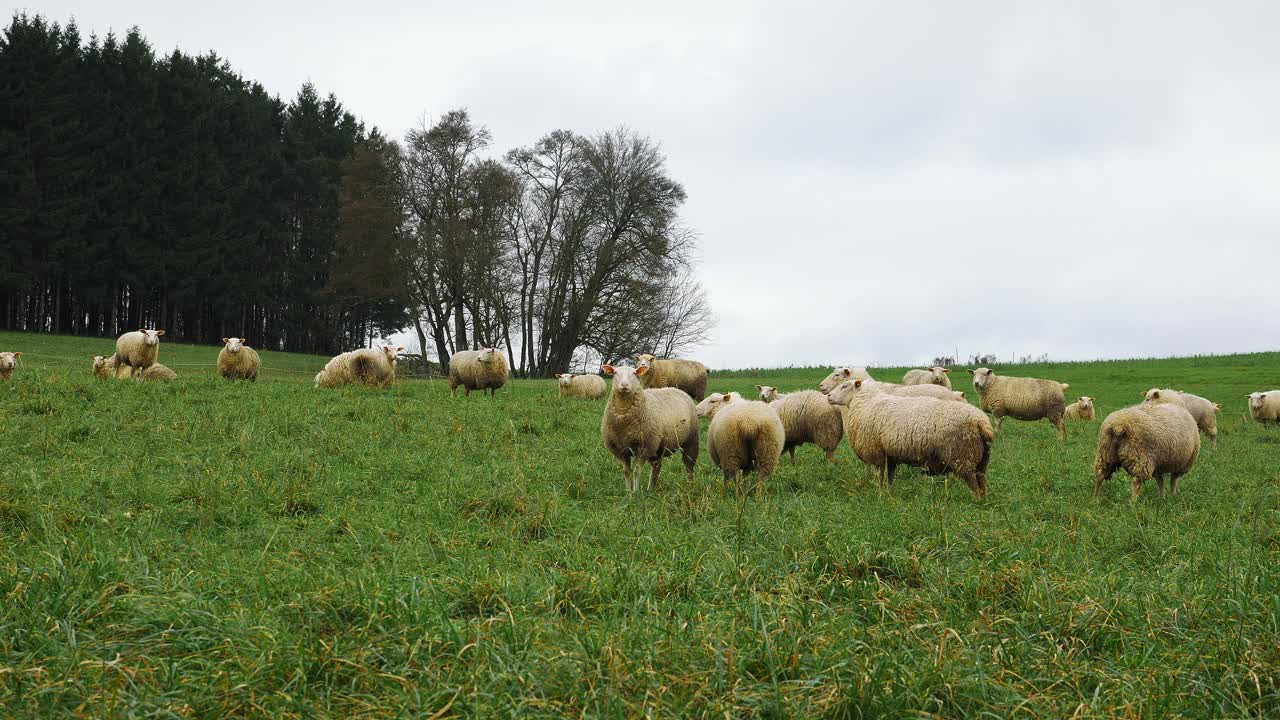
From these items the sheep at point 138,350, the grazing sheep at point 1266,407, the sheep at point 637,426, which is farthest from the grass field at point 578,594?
the grazing sheep at point 1266,407

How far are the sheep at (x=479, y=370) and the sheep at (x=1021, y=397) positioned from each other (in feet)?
39.9

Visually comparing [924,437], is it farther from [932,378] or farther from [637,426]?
[932,378]

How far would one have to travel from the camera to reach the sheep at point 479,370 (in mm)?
19484

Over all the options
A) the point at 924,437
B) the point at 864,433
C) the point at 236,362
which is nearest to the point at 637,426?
the point at 864,433

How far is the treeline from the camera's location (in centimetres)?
3906

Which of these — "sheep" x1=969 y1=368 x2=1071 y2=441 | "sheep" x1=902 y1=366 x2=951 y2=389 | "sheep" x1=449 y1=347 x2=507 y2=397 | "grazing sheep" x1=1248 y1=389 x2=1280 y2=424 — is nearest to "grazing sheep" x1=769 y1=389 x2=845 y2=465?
"sheep" x1=969 y1=368 x2=1071 y2=441

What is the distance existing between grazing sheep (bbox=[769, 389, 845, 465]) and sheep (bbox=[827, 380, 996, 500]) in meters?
1.52

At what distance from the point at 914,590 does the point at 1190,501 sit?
6809 mm

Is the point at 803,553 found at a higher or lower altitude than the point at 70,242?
lower

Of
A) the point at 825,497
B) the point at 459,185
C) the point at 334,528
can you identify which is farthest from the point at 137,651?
the point at 459,185

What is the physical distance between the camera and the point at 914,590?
450 cm

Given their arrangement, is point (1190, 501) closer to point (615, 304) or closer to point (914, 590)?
point (914, 590)

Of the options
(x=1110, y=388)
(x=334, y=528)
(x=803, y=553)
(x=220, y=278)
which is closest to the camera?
(x=803, y=553)

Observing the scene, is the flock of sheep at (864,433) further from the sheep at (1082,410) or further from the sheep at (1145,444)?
the sheep at (1082,410)
